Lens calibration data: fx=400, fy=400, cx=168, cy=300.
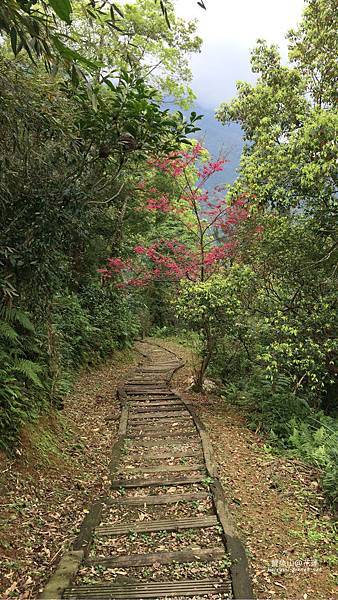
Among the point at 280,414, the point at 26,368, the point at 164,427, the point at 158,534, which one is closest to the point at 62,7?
the point at 158,534

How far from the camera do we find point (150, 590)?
3008mm

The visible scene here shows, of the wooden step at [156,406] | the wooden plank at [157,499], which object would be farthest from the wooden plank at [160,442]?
the wooden plank at [157,499]

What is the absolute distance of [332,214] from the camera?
6906mm

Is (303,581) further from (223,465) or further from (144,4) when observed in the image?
(144,4)

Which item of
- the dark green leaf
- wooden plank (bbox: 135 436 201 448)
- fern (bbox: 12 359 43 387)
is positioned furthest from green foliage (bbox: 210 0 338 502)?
the dark green leaf

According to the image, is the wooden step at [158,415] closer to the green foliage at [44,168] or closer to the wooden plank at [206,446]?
the wooden plank at [206,446]

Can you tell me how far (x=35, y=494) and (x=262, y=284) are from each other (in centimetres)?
563

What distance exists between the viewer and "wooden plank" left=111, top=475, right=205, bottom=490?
4.76 meters

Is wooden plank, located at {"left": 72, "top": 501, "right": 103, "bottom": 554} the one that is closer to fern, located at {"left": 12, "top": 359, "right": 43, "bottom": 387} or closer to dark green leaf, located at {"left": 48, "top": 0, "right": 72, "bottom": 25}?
fern, located at {"left": 12, "top": 359, "right": 43, "bottom": 387}

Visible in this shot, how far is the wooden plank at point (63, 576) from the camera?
9.59 ft

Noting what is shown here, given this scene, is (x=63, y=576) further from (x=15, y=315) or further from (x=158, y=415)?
(x=158, y=415)

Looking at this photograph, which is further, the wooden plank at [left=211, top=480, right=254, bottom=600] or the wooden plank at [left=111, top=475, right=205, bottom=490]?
the wooden plank at [left=111, top=475, right=205, bottom=490]

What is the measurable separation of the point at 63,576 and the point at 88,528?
71 cm

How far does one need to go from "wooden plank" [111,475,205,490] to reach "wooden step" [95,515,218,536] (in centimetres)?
76
